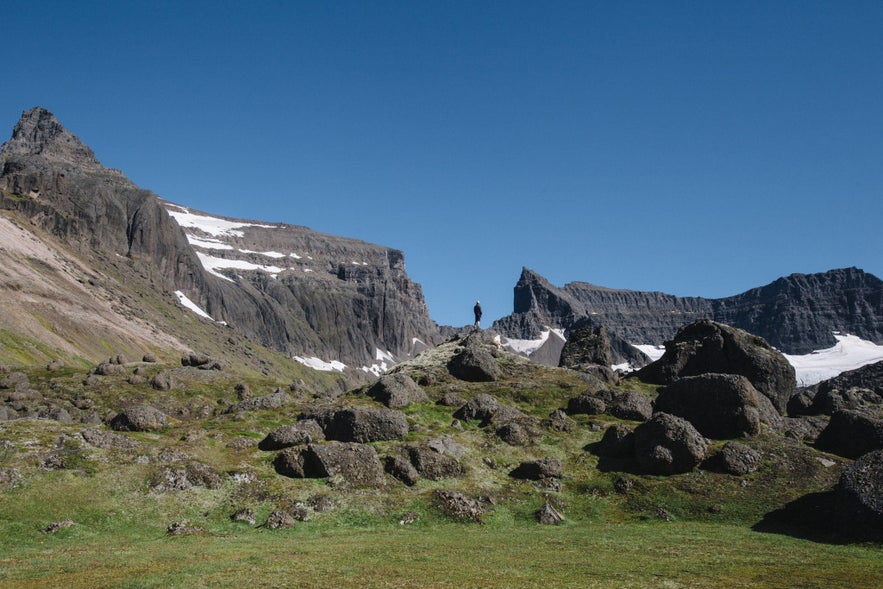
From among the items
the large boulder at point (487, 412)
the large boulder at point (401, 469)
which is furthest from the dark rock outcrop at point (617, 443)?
the large boulder at point (401, 469)

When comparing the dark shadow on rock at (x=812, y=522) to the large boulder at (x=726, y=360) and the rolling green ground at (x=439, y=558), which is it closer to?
the rolling green ground at (x=439, y=558)

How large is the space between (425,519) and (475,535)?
5.09m

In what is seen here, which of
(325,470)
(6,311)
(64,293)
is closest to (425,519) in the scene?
(325,470)

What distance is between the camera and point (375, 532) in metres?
38.0

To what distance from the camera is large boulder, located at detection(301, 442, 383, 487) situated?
45.0m

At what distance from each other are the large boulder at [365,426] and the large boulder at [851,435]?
37.9 metres

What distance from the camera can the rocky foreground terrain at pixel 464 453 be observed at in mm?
40312

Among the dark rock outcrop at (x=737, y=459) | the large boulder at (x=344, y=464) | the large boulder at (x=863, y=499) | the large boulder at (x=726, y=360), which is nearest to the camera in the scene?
the large boulder at (x=863, y=499)

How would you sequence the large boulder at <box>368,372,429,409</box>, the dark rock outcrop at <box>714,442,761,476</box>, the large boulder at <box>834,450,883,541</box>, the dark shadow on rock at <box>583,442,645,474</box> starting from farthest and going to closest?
the large boulder at <box>368,372,429,409</box> → the dark shadow on rock at <box>583,442,645,474</box> → the dark rock outcrop at <box>714,442,761,476</box> → the large boulder at <box>834,450,883,541</box>

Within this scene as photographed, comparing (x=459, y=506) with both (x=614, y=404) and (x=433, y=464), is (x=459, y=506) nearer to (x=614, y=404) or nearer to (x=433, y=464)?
(x=433, y=464)

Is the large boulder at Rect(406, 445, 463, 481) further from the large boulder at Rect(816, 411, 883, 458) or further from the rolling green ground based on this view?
the large boulder at Rect(816, 411, 883, 458)

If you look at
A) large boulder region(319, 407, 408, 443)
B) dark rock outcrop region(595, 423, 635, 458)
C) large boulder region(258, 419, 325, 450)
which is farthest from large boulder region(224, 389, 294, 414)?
dark rock outcrop region(595, 423, 635, 458)

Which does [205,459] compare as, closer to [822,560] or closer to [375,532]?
[375,532]

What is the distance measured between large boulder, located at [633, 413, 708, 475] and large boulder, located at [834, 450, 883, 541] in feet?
36.2
